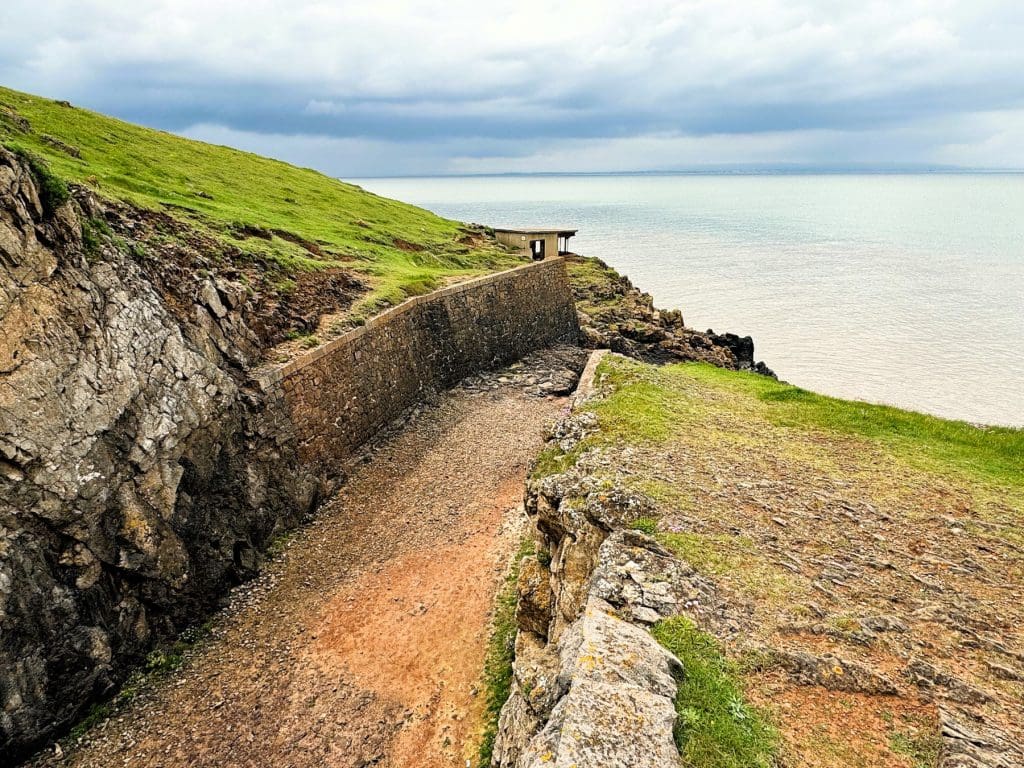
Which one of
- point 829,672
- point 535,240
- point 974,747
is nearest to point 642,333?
point 535,240

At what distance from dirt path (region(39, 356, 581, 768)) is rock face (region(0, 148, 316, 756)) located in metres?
1.22

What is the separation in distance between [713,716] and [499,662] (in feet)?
20.9

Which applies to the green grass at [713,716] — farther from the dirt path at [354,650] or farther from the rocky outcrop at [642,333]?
the rocky outcrop at [642,333]

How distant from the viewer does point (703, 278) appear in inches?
2640

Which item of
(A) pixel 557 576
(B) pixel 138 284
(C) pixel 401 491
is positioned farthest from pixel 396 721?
(B) pixel 138 284

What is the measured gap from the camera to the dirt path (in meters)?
10.4

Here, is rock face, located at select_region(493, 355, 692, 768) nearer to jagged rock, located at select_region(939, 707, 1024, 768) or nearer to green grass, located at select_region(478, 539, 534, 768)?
green grass, located at select_region(478, 539, 534, 768)

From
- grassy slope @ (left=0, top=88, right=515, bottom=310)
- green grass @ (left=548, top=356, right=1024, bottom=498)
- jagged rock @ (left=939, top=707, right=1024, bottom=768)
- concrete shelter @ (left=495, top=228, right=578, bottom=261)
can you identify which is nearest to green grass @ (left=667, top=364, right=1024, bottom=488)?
green grass @ (left=548, top=356, right=1024, bottom=498)

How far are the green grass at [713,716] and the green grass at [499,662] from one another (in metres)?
4.06

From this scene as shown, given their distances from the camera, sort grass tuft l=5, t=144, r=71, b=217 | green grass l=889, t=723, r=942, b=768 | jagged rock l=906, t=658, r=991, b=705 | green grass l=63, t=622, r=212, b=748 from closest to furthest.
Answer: green grass l=889, t=723, r=942, b=768
jagged rock l=906, t=658, r=991, b=705
green grass l=63, t=622, r=212, b=748
grass tuft l=5, t=144, r=71, b=217

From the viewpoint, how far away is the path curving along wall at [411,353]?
60.2 feet

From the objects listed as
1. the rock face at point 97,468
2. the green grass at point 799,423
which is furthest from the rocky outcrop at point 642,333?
the rock face at point 97,468

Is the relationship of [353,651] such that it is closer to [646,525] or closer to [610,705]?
[646,525]

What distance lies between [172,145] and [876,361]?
164ft
